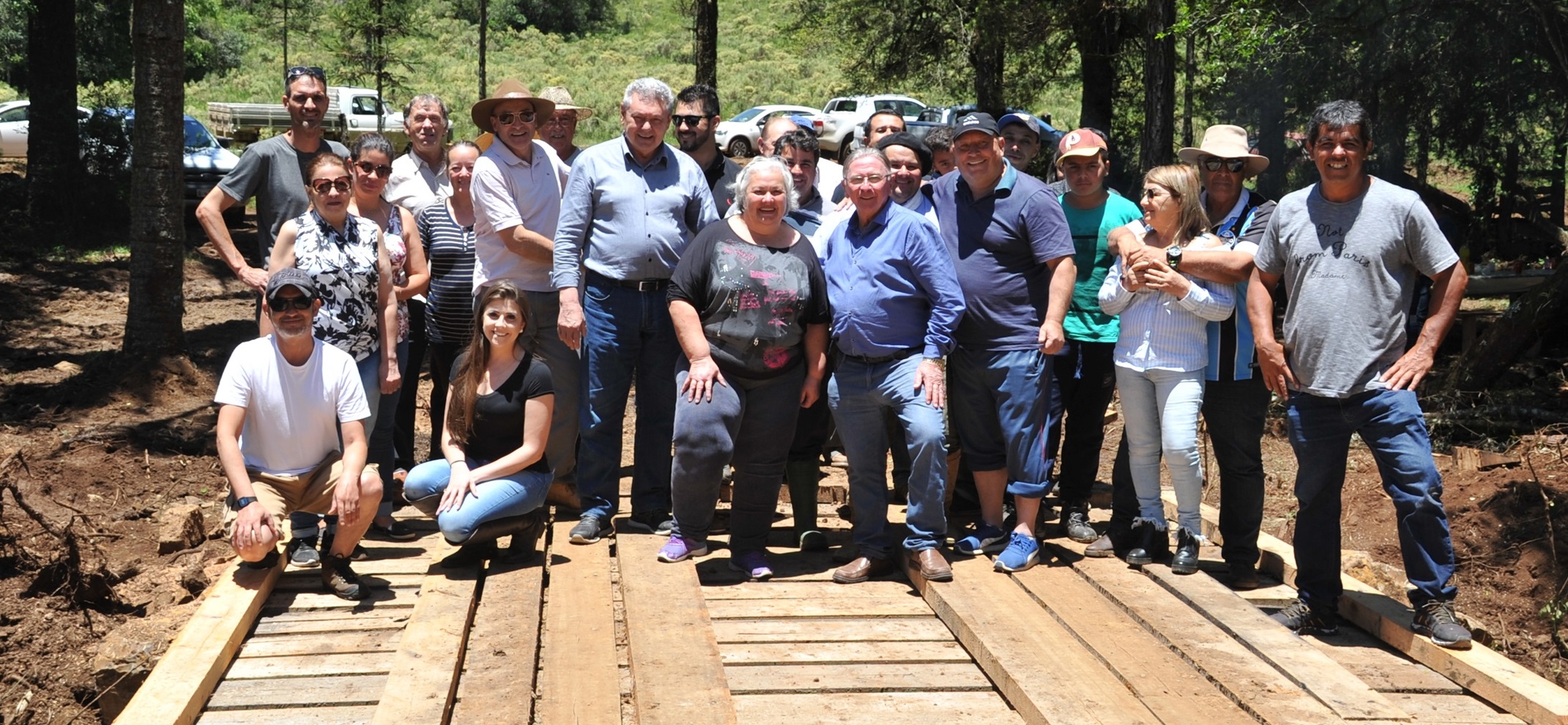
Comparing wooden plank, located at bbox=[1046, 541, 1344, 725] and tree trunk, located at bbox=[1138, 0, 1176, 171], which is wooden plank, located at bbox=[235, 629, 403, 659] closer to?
wooden plank, located at bbox=[1046, 541, 1344, 725]

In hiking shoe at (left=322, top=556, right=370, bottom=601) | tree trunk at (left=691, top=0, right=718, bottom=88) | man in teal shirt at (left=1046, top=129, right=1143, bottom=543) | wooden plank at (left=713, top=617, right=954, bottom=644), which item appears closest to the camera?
wooden plank at (left=713, top=617, right=954, bottom=644)

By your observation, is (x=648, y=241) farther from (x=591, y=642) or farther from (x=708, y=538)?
(x=591, y=642)

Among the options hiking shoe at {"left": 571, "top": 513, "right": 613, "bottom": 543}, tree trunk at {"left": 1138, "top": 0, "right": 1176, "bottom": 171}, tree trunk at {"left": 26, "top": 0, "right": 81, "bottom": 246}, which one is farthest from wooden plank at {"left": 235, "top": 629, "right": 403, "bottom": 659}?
tree trunk at {"left": 26, "top": 0, "right": 81, "bottom": 246}

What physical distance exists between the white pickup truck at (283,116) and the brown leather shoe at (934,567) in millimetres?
24158

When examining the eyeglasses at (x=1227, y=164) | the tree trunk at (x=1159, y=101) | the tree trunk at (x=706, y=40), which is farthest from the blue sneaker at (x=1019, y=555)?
the tree trunk at (x=706, y=40)

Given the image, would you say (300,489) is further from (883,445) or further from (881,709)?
(881,709)

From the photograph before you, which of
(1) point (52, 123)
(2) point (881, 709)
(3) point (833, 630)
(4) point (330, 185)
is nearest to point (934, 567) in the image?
(3) point (833, 630)

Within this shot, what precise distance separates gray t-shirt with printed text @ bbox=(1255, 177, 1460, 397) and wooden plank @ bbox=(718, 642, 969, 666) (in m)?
1.56

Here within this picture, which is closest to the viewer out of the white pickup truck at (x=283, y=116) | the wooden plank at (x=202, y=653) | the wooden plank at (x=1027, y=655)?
the wooden plank at (x=202, y=653)

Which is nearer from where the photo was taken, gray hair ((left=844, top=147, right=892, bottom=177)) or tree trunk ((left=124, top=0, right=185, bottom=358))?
gray hair ((left=844, top=147, right=892, bottom=177))

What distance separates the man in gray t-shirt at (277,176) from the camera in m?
5.66

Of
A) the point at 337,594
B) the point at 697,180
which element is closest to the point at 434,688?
the point at 337,594

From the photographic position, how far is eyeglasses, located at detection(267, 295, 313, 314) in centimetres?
476

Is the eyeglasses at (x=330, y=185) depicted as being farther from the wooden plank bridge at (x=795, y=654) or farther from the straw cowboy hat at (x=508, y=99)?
the wooden plank bridge at (x=795, y=654)
